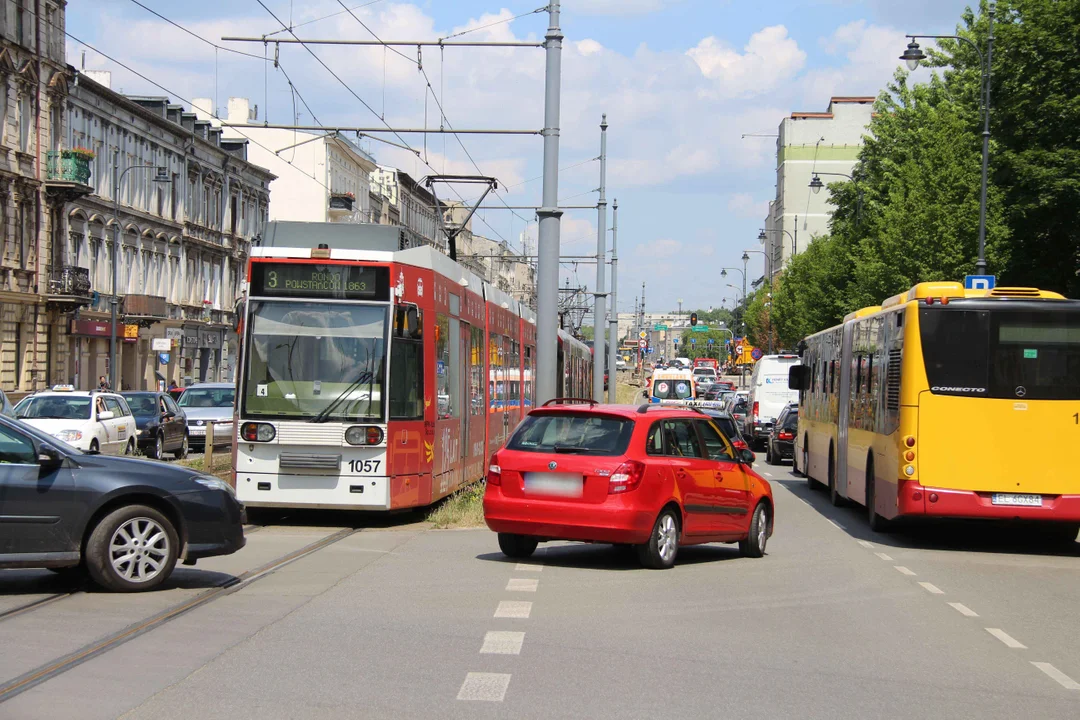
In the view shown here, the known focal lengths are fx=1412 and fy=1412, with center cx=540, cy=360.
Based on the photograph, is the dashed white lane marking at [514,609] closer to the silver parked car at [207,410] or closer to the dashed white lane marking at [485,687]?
the dashed white lane marking at [485,687]

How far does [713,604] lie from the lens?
11219mm

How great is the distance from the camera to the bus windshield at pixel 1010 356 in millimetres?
16094

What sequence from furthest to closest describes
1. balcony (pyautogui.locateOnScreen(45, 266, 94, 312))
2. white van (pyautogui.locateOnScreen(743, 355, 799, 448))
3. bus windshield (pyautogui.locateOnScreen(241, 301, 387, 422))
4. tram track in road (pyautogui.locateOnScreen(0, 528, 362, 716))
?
balcony (pyautogui.locateOnScreen(45, 266, 94, 312))
white van (pyautogui.locateOnScreen(743, 355, 799, 448))
bus windshield (pyautogui.locateOnScreen(241, 301, 387, 422))
tram track in road (pyautogui.locateOnScreen(0, 528, 362, 716))

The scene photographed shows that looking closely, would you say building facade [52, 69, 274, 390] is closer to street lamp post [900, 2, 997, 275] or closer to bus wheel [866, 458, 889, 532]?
street lamp post [900, 2, 997, 275]

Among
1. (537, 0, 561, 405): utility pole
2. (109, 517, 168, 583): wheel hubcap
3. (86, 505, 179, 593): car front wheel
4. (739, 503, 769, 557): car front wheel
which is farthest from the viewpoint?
(537, 0, 561, 405): utility pole

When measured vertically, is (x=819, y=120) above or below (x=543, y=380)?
above

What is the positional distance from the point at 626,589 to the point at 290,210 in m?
78.4

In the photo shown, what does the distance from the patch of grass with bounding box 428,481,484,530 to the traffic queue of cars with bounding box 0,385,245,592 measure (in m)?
6.24

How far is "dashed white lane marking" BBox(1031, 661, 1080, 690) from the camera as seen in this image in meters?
8.32

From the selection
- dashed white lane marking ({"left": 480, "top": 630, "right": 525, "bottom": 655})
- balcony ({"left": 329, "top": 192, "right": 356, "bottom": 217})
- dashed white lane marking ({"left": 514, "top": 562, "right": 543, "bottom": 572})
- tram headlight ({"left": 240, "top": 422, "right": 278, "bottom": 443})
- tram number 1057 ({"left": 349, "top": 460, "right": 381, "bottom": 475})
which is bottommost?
dashed white lane marking ({"left": 514, "top": 562, "right": 543, "bottom": 572})

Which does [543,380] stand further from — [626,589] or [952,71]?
[952,71]

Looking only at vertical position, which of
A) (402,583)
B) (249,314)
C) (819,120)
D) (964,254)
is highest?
(819,120)

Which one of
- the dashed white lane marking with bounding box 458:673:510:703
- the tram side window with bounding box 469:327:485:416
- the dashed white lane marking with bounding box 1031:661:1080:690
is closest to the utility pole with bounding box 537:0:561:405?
the tram side window with bounding box 469:327:485:416

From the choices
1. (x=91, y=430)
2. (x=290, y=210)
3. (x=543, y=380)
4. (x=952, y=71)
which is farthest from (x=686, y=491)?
(x=290, y=210)
